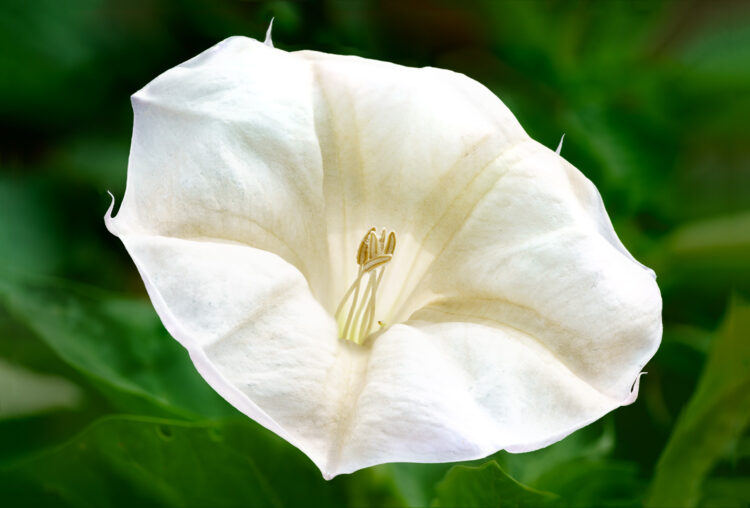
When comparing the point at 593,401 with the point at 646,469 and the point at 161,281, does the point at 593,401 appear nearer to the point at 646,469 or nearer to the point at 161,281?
the point at 161,281

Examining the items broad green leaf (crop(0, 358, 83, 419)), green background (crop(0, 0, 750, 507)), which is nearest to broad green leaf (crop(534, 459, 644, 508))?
green background (crop(0, 0, 750, 507))

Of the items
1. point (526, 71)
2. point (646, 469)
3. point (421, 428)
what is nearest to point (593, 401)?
point (421, 428)

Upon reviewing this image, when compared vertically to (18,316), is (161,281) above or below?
above

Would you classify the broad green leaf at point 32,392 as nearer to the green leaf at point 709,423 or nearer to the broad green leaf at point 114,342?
the broad green leaf at point 114,342

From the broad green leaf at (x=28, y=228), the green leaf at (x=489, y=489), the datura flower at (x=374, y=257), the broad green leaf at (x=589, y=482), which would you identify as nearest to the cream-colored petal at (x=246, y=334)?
the datura flower at (x=374, y=257)

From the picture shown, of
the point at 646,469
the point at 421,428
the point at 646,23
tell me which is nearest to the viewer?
the point at 421,428

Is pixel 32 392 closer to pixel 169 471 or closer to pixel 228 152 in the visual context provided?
pixel 169 471

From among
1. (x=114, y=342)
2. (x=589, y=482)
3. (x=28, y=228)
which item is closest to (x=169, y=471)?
(x=114, y=342)

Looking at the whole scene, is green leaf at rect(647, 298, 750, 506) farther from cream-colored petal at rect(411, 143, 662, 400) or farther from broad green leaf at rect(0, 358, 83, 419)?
broad green leaf at rect(0, 358, 83, 419)
